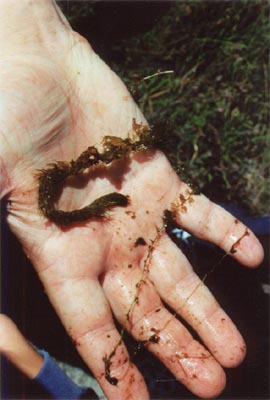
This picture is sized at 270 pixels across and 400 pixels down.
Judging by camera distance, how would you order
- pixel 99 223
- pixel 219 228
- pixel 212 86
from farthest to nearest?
pixel 212 86 < pixel 219 228 < pixel 99 223

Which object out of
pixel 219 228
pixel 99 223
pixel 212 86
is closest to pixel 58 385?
pixel 99 223

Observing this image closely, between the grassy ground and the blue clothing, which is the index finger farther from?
the blue clothing

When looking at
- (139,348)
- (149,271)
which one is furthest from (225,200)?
(139,348)

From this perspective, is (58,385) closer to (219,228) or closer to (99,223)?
(99,223)

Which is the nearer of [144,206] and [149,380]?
[144,206]

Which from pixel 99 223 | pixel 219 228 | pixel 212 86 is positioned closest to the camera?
pixel 99 223

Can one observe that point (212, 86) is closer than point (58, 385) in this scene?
No

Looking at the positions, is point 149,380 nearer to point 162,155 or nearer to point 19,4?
point 162,155

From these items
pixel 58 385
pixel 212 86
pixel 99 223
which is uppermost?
pixel 212 86
